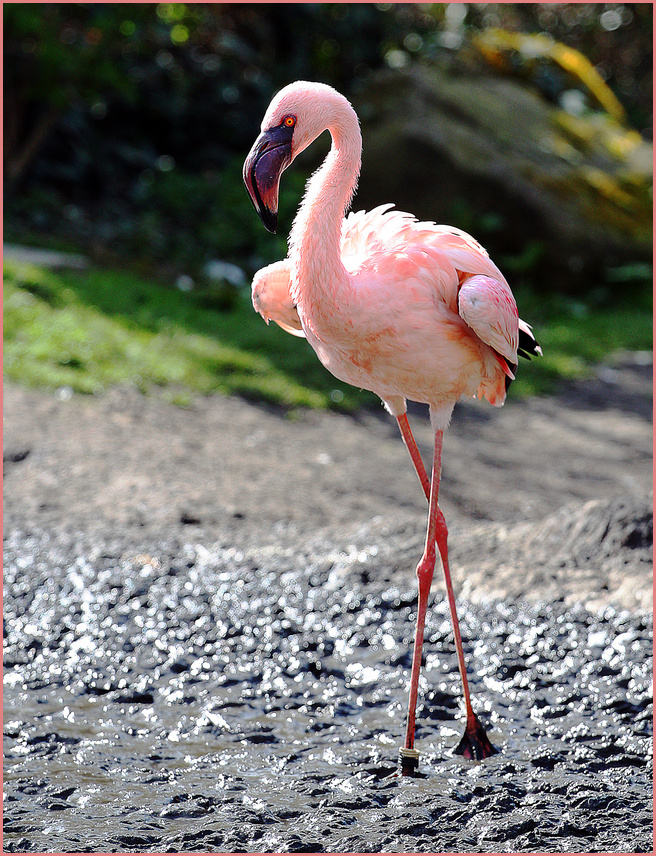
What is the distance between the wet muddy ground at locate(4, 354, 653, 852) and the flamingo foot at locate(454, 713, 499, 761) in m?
0.05

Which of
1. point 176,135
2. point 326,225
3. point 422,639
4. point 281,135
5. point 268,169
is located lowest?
point 422,639

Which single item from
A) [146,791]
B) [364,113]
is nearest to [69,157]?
[364,113]

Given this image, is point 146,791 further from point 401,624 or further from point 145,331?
point 145,331

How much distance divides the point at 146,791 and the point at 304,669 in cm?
85

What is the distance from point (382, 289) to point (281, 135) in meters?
0.56

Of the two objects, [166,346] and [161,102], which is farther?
[161,102]

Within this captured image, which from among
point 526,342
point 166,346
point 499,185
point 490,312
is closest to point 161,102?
point 499,185

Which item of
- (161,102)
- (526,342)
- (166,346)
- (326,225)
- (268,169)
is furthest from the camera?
(161,102)

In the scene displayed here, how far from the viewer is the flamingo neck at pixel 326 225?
272 centimetres

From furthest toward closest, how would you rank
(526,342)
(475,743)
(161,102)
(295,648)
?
(161,102), (295,648), (526,342), (475,743)

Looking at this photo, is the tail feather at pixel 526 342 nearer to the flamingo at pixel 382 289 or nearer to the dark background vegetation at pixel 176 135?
the flamingo at pixel 382 289

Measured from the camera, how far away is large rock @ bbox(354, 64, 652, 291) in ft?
29.2

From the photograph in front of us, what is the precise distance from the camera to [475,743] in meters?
2.98

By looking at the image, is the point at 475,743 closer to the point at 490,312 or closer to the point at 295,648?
the point at 295,648
